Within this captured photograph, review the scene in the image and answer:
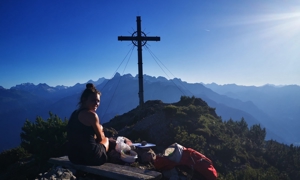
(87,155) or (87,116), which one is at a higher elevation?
(87,116)

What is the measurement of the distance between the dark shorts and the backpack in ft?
4.95

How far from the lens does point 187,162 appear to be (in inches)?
202

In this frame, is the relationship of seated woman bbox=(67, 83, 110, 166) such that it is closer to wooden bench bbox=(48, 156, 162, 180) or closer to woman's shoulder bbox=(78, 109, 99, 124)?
woman's shoulder bbox=(78, 109, 99, 124)

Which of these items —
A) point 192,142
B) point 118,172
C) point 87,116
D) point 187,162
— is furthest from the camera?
point 192,142

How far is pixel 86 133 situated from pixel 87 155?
52cm

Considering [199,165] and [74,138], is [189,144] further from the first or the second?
[74,138]

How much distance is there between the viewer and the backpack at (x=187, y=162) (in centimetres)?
497

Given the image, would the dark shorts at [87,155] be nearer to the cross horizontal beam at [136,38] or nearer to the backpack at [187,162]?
the backpack at [187,162]

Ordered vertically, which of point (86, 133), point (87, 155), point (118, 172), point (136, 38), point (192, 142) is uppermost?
point (136, 38)

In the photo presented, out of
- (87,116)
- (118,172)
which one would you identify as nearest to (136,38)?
(87,116)

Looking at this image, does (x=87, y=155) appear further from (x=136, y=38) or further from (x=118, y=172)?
(x=136, y=38)

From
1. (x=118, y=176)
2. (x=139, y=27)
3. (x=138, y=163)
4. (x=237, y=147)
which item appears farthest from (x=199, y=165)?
(x=139, y=27)

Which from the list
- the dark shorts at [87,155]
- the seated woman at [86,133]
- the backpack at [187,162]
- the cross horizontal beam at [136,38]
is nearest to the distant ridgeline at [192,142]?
the backpack at [187,162]

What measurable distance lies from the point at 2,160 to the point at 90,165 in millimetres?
10973
